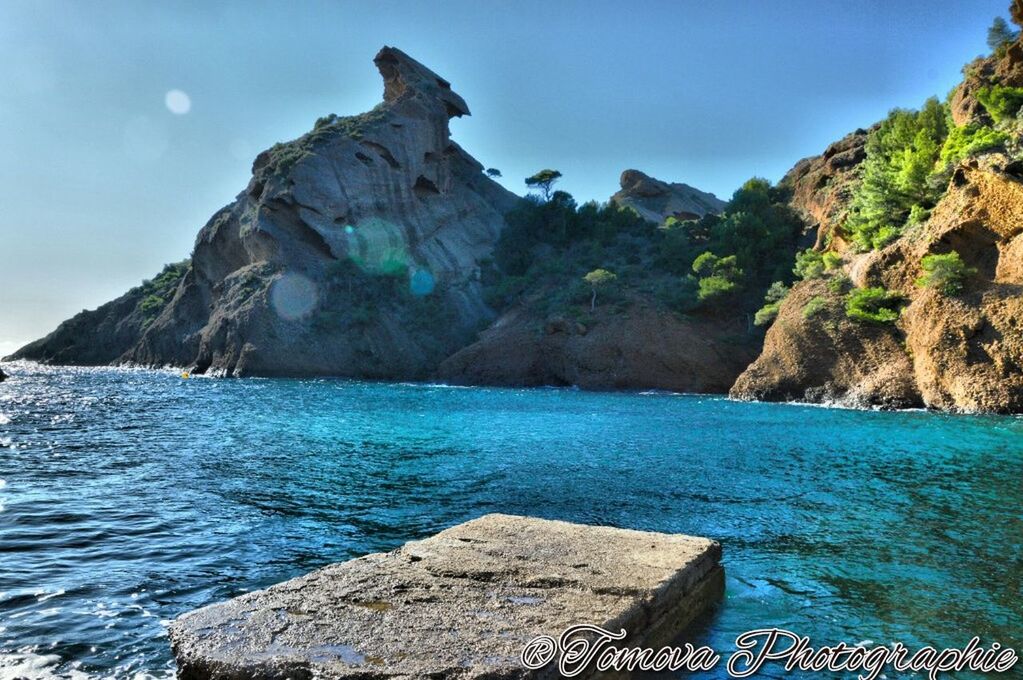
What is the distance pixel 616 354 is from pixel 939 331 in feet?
84.1

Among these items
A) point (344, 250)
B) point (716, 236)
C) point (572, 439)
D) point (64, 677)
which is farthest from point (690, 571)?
point (344, 250)

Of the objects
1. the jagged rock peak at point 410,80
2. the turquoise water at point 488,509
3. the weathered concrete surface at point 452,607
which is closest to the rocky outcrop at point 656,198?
the jagged rock peak at point 410,80

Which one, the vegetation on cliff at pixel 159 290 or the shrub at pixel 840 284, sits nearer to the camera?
the shrub at pixel 840 284

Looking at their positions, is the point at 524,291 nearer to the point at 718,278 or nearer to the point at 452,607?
the point at 718,278

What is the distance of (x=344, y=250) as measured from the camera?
73.7 metres

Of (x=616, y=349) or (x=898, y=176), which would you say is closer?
(x=898, y=176)

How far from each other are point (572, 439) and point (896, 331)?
2287cm

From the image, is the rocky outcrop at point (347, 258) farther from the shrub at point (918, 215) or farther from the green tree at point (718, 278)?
the shrub at point (918, 215)

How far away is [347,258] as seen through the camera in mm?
73125

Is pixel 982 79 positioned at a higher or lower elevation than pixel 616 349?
higher

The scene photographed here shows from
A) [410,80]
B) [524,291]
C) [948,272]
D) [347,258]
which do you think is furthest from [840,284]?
[410,80]

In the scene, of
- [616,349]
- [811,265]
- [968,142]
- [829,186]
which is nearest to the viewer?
[968,142]

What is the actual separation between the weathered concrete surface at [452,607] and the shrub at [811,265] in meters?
40.0

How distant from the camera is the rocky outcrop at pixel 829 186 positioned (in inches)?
1876
